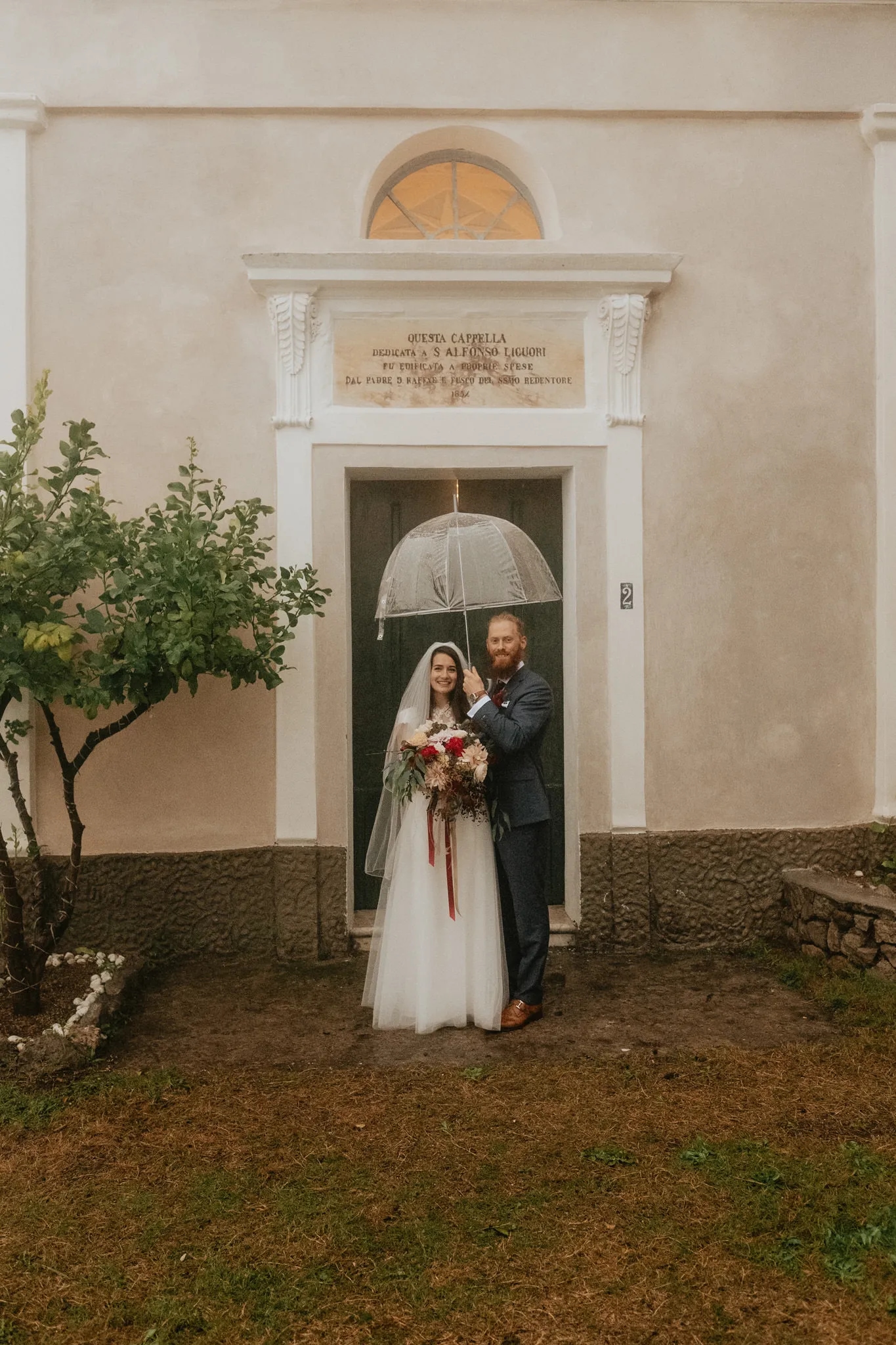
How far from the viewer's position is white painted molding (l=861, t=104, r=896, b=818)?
241 inches

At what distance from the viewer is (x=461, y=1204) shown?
326 centimetres

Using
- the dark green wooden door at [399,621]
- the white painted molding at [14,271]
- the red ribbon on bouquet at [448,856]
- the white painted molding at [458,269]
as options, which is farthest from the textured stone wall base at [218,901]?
the white painted molding at [458,269]

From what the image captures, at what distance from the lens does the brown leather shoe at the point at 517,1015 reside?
481 cm

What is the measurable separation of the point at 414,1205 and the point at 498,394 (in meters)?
4.51

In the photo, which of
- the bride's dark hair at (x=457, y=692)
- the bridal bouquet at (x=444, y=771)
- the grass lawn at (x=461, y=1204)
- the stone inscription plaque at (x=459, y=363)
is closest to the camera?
the grass lawn at (x=461, y=1204)

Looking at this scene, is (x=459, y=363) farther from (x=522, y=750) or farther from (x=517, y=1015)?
(x=517, y=1015)

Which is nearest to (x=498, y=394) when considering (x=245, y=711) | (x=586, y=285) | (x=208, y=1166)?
(x=586, y=285)

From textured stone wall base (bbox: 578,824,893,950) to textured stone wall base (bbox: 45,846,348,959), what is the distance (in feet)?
5.24

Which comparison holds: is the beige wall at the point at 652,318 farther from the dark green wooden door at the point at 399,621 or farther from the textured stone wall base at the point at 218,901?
the dark green wooden door at the point at 399,621

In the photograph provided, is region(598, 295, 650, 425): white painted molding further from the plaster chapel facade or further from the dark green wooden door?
the dark green wooden door

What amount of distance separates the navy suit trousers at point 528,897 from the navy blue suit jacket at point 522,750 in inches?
3.6

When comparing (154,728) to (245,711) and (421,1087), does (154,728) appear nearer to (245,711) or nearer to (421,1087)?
(245,711)

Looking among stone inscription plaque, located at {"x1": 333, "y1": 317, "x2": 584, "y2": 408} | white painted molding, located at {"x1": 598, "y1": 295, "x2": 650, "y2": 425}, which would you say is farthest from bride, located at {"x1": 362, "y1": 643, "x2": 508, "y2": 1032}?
white painted molding, located at {"x1": 598, "y1": 295, "x2": 650, "y2": 425}

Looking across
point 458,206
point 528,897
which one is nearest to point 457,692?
point 528,897
